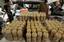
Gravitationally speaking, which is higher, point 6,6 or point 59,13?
point 6,6

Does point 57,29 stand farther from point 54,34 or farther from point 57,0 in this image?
point 57,0

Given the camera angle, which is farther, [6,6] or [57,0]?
[57,0]

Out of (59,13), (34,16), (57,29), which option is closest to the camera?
(57,29)

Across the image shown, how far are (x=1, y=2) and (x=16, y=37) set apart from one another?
2.82 metres

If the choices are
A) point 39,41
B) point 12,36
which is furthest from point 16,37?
point 39,41

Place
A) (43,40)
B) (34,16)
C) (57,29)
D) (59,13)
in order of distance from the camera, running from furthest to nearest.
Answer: (59,13) < (34,16) < (57,29) < (43,40)

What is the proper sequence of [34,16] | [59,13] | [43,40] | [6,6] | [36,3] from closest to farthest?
[43,40]
[34,16]
[6,6]
[59,13]
[36,3]

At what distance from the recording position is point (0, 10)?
439 centimetres

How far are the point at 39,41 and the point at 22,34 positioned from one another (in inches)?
8.9

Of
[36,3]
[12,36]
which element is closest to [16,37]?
[12,36]

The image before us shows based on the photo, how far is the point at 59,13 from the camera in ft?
13.8

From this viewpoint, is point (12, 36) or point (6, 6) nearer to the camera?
point (12, 36)

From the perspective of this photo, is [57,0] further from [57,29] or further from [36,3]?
[57,29]

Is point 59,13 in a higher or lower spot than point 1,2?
lower
